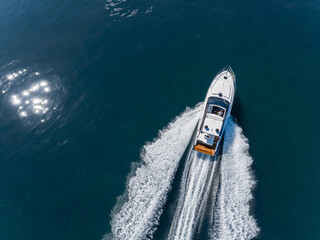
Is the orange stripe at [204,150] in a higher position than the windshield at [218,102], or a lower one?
lower

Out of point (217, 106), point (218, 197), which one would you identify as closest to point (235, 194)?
point (218, 197)

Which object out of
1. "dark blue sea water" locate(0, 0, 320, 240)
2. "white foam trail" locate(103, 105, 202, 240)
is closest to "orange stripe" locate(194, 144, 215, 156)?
"white foam trail" locate(103, 105, 202, 240)

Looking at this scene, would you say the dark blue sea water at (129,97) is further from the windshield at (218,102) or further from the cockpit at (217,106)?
the cockpit at (217,106)

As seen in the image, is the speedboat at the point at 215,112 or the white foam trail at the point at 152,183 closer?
the white foam trail at the point at 152,183

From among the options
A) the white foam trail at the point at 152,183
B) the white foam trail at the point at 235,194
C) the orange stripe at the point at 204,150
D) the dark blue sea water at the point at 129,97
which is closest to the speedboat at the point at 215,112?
the orange stripe at the point at 204,150

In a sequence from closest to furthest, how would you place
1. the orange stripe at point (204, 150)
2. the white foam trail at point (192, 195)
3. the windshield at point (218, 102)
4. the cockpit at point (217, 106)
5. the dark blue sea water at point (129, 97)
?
the white foam trail at point (192, 195) → the orange stripe at point (204, 150) → the dark blue sea water at point (129, 97) → the cockpit at point (217, 106) → the windshield at point (218, 102)

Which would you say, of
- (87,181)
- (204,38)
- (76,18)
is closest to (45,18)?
(76,18)

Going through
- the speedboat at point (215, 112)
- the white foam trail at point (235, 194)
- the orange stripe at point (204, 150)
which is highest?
the speedboat at point (215, 112)

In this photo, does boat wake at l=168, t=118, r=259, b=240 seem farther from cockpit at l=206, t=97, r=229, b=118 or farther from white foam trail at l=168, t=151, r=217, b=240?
cockpit at l=206, t=97, r=229, b=118

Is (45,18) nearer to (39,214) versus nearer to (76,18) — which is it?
(76,18)
